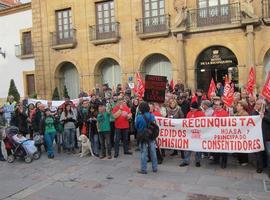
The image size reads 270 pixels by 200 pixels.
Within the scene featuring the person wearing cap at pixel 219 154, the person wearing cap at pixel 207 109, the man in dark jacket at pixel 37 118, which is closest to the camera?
the person wearing cap at pixel 219 154

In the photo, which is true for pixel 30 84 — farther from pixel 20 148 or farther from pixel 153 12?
pixel 20 148

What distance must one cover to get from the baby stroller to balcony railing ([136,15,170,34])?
1214cm

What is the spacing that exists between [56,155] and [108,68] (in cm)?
1312

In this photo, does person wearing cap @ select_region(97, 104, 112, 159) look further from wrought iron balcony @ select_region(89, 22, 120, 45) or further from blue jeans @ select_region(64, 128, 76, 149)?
wrought iron balcony @ select_region(89, 22, 120, 45)

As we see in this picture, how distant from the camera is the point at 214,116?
889cm

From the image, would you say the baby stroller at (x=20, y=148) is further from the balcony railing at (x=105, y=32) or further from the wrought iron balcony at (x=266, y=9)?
the wrought iron balcony at (x=266, y=9)

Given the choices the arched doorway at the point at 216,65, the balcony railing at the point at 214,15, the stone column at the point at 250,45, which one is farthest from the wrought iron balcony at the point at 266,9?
the arched doorway at the point at 216,65

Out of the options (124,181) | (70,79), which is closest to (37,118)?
(124,181)

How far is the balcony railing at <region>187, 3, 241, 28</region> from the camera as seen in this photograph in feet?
60.7

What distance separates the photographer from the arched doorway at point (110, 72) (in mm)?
22953

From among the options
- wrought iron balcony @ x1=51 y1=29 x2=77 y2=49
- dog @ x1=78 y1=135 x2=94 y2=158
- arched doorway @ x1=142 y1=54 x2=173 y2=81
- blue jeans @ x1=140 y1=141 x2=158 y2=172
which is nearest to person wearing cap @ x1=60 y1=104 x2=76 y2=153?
dog @ x1=78 y1=135 x2=94 y2=158

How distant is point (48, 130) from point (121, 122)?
2.18 m

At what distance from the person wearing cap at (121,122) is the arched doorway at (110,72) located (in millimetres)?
12462

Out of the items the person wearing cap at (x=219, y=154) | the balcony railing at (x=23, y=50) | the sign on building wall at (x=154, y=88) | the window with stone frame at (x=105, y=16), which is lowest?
the person wearing cap at (x=219, y=154)
